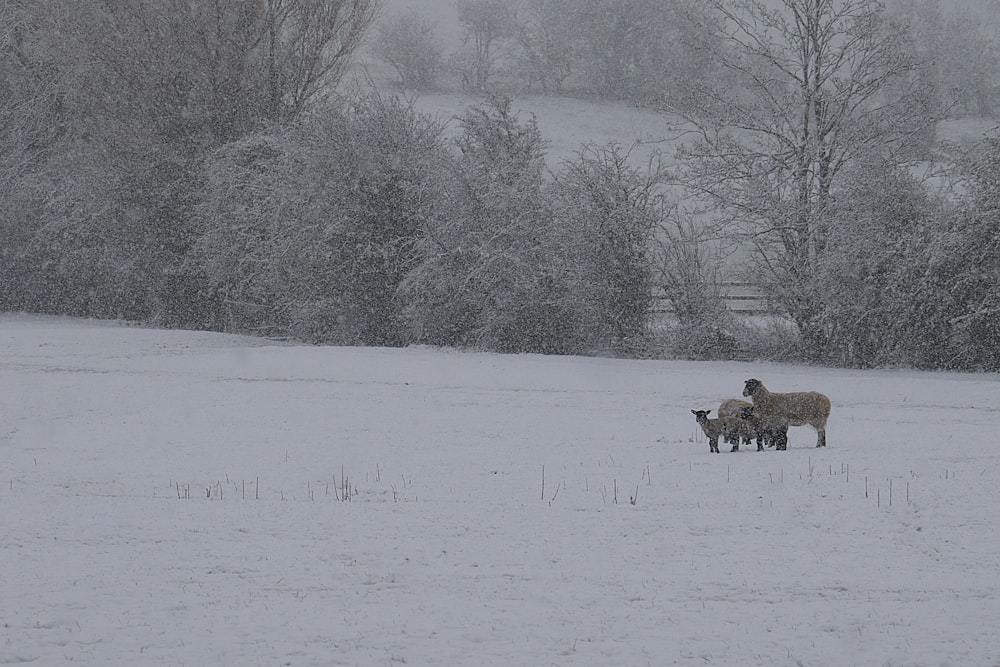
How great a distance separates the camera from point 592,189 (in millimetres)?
23953

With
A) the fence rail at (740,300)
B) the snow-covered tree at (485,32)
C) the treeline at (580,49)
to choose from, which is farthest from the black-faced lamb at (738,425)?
the snow-covered tree at (485,32)

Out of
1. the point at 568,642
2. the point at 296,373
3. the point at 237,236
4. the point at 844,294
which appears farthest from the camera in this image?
the point at 237,236

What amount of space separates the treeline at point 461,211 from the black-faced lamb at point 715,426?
10389 mm

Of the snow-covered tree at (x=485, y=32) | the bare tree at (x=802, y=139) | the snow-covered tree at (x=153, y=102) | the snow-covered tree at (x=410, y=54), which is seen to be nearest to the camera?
the bare tree at (x=802, y=139)

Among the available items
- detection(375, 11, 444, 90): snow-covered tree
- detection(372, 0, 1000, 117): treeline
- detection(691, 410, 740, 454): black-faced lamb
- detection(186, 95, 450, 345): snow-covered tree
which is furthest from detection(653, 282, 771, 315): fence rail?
detection(375, 11, 444, 90): snow-covered tree

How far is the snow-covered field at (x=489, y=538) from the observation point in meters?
6.07

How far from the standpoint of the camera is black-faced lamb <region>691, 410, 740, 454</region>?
11.9m

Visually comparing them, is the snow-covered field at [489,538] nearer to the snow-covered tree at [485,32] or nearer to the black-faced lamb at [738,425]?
the black-faced lamb at [738,425]

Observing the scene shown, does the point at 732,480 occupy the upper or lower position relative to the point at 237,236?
lower

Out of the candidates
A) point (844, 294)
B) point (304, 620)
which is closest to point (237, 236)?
point (844, 294)

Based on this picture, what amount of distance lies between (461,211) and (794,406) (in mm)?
13451

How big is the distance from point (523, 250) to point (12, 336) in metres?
13.4

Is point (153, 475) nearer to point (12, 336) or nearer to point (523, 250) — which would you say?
point (523, 250)

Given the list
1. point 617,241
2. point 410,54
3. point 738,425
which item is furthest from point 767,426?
point 410,54
